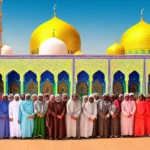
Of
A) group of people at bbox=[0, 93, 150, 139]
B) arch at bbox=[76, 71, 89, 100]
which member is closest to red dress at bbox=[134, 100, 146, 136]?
group of people at bbox=[0, 93, 150, 139]

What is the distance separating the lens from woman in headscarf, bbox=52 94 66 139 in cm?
Answer: 855

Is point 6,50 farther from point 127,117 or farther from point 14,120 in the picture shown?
point 127,117

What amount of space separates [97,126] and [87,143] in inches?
40.7

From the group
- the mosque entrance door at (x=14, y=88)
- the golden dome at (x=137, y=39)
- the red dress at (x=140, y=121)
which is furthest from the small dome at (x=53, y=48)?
the red dress at (x=140, y=121)

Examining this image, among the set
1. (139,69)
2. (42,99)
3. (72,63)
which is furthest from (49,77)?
(42,99)

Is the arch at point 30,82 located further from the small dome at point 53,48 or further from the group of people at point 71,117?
the group of people at point 71,117

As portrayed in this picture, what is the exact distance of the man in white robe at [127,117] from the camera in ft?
29.6

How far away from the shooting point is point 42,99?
28.9 feet

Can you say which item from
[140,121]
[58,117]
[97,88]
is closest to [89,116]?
[58,117]

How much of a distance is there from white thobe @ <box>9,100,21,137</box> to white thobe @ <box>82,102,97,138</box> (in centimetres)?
157

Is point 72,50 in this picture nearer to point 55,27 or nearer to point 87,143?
point 55,27

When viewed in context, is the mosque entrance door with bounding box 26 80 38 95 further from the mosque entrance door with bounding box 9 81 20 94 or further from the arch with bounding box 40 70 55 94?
the mosque entrance door with bounding box 9 81 20 94

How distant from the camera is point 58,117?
8555mm

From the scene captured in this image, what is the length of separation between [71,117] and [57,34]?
652 inches
